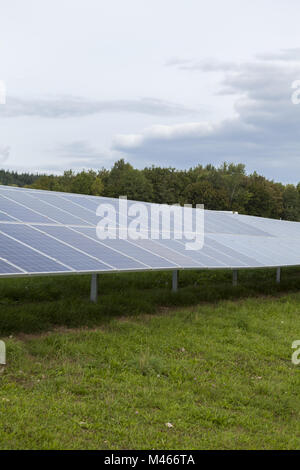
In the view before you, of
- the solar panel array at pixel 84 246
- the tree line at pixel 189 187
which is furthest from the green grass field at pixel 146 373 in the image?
the tree line at pixel 189 187

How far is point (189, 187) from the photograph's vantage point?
95.4 metres

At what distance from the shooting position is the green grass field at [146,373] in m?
7.23

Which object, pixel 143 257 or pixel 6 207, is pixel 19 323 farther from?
pixel 6 207

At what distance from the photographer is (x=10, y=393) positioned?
8.27 metres

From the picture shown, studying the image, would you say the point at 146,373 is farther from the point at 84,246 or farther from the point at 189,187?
the point at 189,187

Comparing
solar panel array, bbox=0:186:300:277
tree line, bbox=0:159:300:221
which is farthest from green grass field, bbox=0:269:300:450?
tree line, bbox=0:159:300:221

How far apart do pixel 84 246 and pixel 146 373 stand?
458cm

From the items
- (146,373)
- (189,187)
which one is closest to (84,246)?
(146,373)

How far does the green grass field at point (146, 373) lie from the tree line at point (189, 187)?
74469 mm

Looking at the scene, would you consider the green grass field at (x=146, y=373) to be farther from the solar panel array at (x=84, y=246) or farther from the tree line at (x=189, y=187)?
the tree line at (x=189, y=187)

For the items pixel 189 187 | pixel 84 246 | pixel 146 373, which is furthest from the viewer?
pixel 189 187

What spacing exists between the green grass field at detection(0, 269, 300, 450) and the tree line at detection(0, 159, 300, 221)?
2932 inches

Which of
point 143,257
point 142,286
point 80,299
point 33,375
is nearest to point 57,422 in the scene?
point 33,375

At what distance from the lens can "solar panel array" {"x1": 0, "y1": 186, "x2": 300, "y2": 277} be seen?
446 inches
